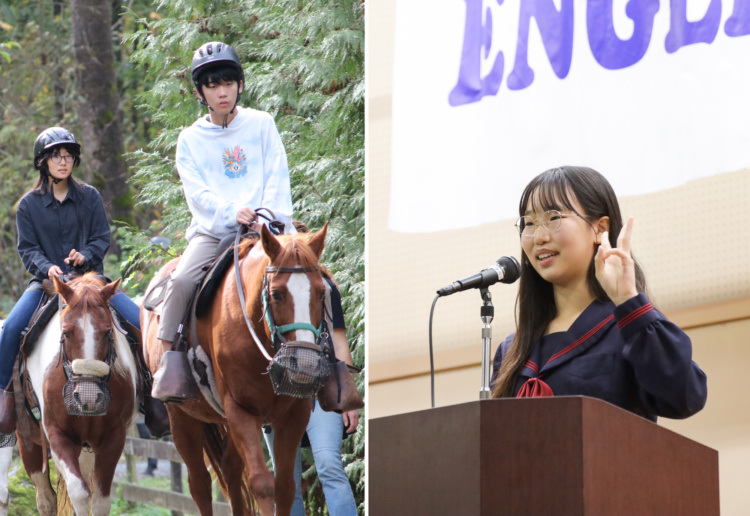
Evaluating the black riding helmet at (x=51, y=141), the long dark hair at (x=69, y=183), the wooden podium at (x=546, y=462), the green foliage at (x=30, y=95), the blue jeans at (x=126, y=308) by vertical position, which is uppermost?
the green foliage at (x=30, y=95)

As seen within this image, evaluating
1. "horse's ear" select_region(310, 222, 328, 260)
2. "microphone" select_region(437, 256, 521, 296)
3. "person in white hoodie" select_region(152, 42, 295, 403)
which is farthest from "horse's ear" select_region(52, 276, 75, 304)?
"microphone" select_region(437, 256, 521, 296)

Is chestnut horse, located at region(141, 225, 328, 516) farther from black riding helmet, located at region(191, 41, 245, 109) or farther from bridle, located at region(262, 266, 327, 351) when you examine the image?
black riding helmet, located at region(191, 41, 245, 109)

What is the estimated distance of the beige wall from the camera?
424cm

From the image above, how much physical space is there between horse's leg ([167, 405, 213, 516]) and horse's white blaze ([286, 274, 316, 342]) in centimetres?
168

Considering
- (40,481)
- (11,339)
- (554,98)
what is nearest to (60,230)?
(11,339)

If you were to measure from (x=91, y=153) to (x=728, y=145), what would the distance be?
1041cm

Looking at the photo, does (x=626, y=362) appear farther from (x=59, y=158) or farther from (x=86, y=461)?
(x=86, y=461)

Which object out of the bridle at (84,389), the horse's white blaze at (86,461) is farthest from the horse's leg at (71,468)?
the horse's white blaze at (86,461)

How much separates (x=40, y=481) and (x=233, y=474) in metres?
1.60

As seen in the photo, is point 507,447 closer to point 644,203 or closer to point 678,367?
point 678,367

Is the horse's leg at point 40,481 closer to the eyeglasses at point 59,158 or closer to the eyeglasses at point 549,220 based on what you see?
the eyeglasses at point 59,158

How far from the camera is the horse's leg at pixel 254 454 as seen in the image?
15.3 ft

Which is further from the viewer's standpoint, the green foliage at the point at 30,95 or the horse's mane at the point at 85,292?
the green foliage at the point at 30,95

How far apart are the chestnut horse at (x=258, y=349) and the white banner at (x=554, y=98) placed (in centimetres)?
79
